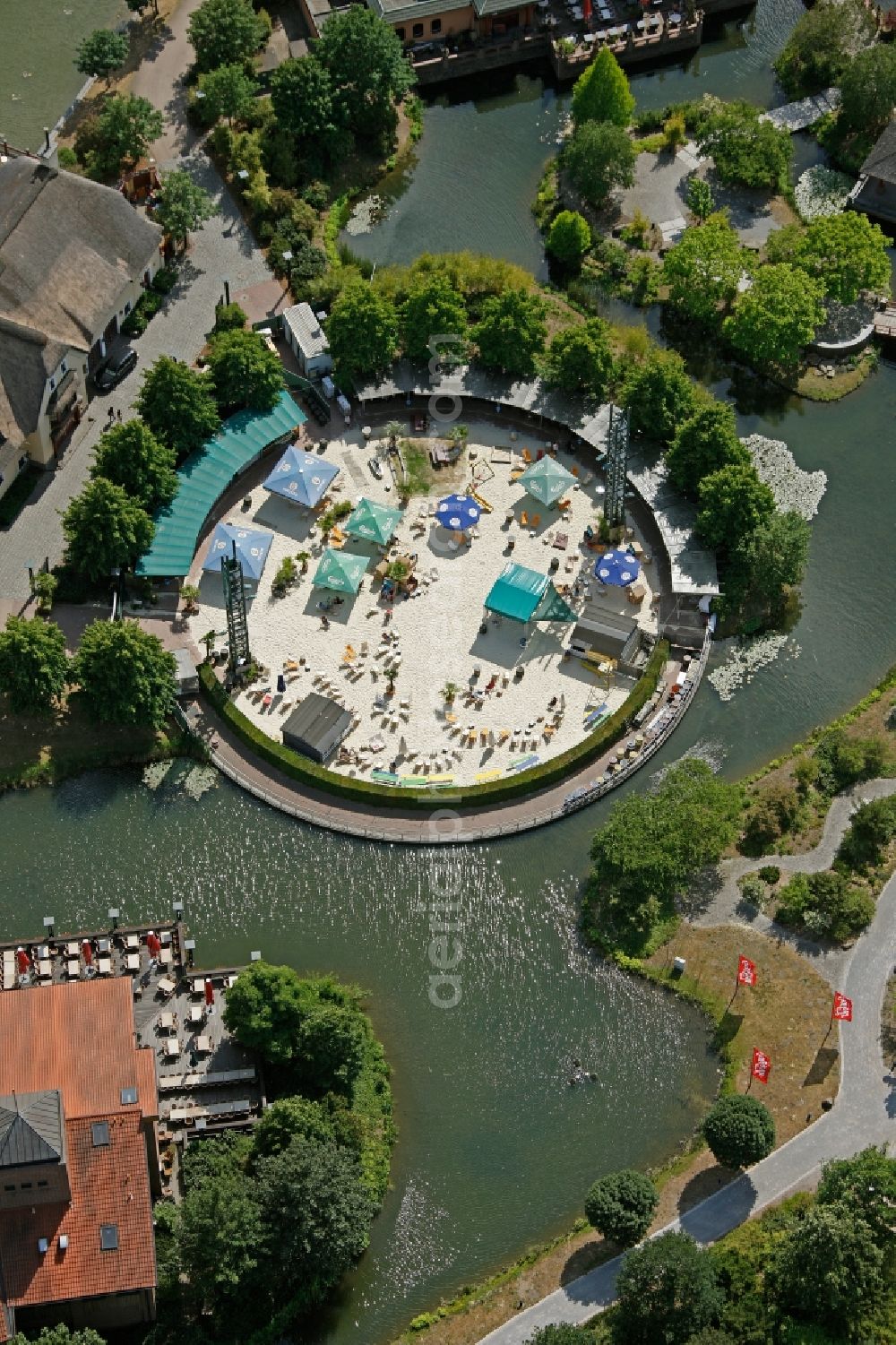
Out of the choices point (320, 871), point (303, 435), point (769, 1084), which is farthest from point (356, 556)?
point (769, 1084)

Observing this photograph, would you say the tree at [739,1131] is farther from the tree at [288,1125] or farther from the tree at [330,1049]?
the tree at [288,1125]

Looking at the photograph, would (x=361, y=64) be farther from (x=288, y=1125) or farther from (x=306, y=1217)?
(x=306, y=1217)

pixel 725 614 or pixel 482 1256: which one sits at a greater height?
pixel 725 614

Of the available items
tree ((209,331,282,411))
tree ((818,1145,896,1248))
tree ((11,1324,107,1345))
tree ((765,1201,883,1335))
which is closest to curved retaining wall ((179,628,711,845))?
tree ((209,331,282,411))

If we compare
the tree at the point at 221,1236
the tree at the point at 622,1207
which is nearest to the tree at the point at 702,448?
the tree at the point at 622,1207

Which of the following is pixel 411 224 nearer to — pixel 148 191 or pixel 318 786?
pixel 148 191
